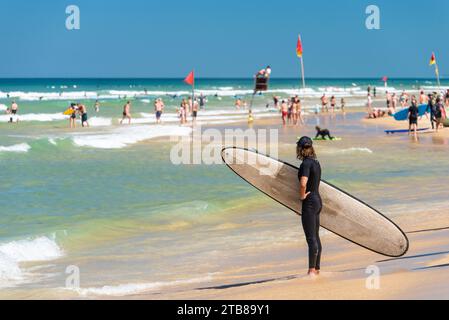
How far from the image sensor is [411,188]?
14.8 metres

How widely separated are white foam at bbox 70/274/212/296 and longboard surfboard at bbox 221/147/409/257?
1.27m

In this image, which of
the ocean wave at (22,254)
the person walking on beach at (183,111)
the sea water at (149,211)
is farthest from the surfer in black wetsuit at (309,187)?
the person walking on beach at (183,111)

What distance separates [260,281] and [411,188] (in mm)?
8178

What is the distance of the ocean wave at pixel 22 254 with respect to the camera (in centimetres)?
862

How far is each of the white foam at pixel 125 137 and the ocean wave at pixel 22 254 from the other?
56.6 feet

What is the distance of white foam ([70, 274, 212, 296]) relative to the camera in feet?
24.2

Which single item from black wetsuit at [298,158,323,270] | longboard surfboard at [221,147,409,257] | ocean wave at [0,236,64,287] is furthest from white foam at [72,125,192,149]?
black wetsuit at [298,158,323,270]

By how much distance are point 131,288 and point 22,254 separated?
2597 millimetres

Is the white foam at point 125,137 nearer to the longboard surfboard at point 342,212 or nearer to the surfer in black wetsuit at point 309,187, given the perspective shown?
the longboard surfboard at point 342,212

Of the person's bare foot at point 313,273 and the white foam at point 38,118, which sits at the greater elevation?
the white foam at point 38,118
